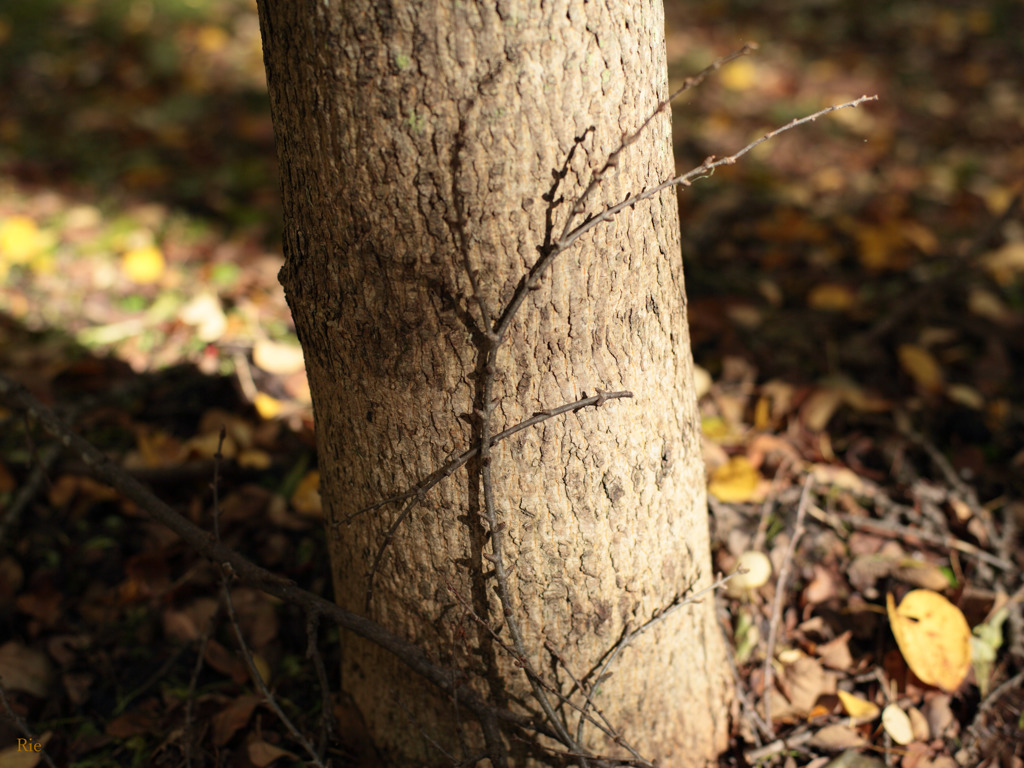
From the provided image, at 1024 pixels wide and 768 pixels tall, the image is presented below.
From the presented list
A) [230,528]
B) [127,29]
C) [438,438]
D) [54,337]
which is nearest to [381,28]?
[438,438]

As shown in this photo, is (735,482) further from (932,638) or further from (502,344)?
(502,344)

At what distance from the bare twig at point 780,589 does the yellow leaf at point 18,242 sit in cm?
284

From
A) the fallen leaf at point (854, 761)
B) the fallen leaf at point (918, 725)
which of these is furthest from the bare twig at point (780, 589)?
the fallen leaf at point (918, 725)

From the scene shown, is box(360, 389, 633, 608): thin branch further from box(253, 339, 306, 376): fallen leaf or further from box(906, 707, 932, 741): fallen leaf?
box(253, 339, 306, 376): fallen leaf

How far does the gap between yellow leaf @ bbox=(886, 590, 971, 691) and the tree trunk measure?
1.46 feet

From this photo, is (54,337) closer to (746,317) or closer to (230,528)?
(230,528)

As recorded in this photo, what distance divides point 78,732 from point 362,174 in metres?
1.35

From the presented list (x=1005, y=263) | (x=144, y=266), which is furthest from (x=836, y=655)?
(x=144, y=266)

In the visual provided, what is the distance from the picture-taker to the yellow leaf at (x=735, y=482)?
185cm

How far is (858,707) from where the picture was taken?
1.51m

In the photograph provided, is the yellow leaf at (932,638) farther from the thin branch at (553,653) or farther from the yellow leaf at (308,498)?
the yellow leaf at (308,498)

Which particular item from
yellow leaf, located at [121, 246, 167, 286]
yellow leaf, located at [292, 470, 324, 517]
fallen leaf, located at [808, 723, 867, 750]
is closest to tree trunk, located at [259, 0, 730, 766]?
fallen leaf, located at [808, 723, 867, 750]

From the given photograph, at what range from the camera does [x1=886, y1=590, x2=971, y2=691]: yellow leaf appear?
1.49m

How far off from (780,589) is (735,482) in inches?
13.3
